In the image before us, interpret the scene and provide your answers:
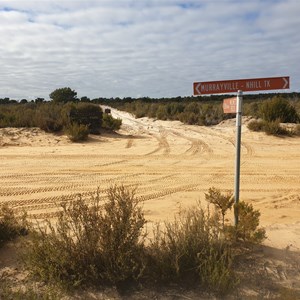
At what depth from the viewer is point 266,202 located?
7641mm

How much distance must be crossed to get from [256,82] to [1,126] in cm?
1713

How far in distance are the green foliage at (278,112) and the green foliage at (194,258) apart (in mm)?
17723

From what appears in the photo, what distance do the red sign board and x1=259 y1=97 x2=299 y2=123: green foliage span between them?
1687cm

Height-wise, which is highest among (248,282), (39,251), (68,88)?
(68,88)

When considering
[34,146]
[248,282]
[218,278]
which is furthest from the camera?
[34,146]

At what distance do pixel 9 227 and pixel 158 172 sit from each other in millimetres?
5738

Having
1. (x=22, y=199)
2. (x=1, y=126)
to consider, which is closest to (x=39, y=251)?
(x=22, y=199)

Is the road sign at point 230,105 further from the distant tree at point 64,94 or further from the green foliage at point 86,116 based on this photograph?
the distant tree at point 64,94

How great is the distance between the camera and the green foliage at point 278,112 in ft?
69.0

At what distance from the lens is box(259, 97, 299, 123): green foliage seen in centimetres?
2103

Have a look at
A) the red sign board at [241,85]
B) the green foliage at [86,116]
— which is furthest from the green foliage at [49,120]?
the red sign board at [241,85]

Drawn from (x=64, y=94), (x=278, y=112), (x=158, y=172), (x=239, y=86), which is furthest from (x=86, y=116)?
(x=64, y=94)

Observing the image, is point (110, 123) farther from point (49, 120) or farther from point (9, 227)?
point (9, 227)

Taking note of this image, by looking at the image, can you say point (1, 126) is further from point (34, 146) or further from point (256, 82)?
point (256, 82)
